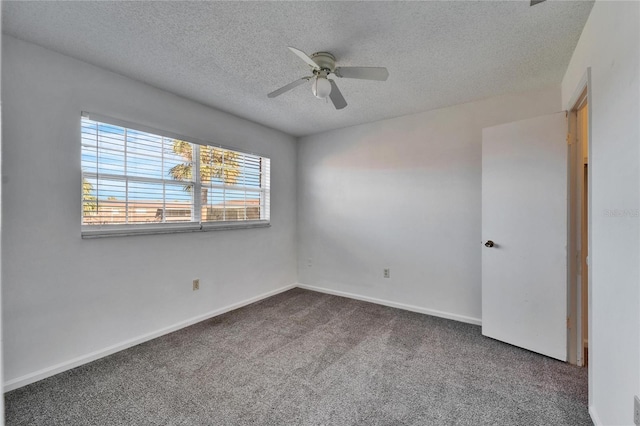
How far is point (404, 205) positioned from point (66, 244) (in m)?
3.29

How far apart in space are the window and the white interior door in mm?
2722

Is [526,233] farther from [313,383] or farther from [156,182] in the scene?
[156,182]

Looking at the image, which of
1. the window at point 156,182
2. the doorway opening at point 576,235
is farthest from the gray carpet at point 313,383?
the window at point 156,182

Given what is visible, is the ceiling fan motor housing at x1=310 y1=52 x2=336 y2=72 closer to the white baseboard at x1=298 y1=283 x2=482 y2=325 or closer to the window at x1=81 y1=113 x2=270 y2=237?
the window at x1=81 y1=113 x2=270 y2=237

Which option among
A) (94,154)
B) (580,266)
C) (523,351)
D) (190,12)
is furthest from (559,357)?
(94,154)

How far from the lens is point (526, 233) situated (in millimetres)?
2730

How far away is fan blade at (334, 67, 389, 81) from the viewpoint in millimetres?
2182

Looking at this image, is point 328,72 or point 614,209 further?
point 328,72

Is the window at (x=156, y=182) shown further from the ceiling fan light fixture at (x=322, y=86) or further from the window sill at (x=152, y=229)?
the ceiling fan light fixture at (x=322, y=86)

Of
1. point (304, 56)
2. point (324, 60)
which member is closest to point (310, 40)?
point (324, 60)

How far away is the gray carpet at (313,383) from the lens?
2.00 meters

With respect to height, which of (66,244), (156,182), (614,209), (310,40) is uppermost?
(310,40)

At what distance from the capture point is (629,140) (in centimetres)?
154

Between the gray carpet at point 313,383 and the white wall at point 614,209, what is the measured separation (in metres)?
0.49
